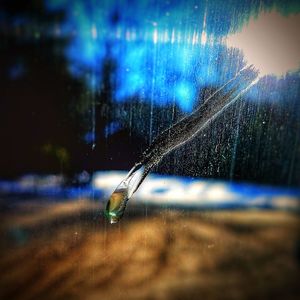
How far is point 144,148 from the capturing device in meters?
2.19

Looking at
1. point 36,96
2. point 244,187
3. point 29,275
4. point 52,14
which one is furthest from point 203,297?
point 52,14

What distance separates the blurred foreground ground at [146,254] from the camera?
2047 mm

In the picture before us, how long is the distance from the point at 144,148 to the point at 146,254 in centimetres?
84

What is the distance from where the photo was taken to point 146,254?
2.29m

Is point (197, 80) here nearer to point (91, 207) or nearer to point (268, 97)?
point (268, 97)

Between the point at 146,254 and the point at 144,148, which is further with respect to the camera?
the point at 146,254

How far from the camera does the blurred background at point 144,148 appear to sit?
191 cm

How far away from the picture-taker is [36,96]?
1903 millimetres

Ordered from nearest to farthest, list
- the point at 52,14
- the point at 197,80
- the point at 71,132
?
the point at 52,14
the point at 71,132
the point at 197,80

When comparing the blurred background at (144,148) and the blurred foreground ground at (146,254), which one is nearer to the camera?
the blurred background at (144,148)

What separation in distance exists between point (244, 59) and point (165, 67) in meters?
0.69

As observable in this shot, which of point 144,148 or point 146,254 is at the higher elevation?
point 144,148

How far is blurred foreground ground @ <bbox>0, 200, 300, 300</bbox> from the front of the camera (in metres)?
2.05

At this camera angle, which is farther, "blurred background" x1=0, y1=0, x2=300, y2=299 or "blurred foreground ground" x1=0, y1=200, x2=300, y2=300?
"blurred foreground ground" x1=0, y1=200, x2=300, y2=300
